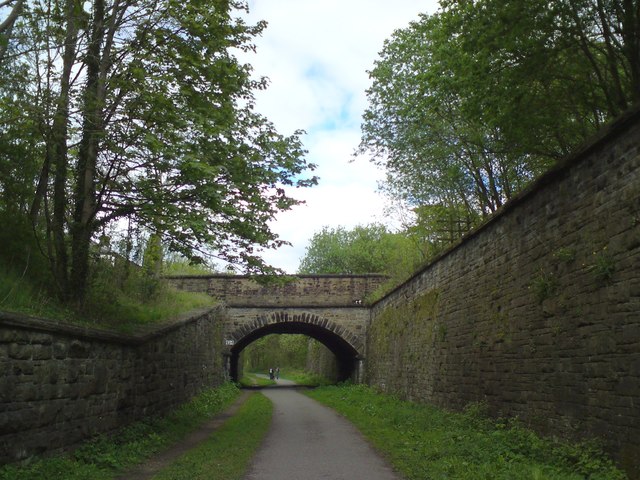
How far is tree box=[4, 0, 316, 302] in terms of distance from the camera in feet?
30.5

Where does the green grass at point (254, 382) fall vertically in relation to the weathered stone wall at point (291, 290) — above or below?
below

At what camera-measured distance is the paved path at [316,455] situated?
23.4ft

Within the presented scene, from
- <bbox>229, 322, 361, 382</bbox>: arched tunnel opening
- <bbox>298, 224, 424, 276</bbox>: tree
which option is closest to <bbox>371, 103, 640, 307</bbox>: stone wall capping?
<bbox>229, 322, 361, 382</bbox>: arched tunnel opening

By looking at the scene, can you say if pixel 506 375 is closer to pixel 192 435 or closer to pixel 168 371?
pixel 192 435

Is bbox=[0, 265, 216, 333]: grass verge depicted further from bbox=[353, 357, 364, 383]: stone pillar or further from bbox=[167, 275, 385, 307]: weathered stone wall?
bbox=[353, 357, 364, 383]: stone pillar

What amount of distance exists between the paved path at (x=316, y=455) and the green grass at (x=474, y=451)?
0.36 m

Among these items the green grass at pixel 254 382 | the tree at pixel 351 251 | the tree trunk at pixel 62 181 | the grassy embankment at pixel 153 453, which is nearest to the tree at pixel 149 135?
the tree trunk at pixel 62 181

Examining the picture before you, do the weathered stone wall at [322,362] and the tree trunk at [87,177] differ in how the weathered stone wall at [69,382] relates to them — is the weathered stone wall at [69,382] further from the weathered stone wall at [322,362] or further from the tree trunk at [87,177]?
the weathered stone wall at [322,362]

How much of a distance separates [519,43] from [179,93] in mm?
5966

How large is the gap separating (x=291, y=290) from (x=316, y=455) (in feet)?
59.6

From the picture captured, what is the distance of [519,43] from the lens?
8531 mm

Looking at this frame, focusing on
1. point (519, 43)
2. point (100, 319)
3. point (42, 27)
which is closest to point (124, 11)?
point (42, 27)

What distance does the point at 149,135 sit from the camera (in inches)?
339

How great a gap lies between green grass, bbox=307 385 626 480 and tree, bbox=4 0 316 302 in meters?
4.95
